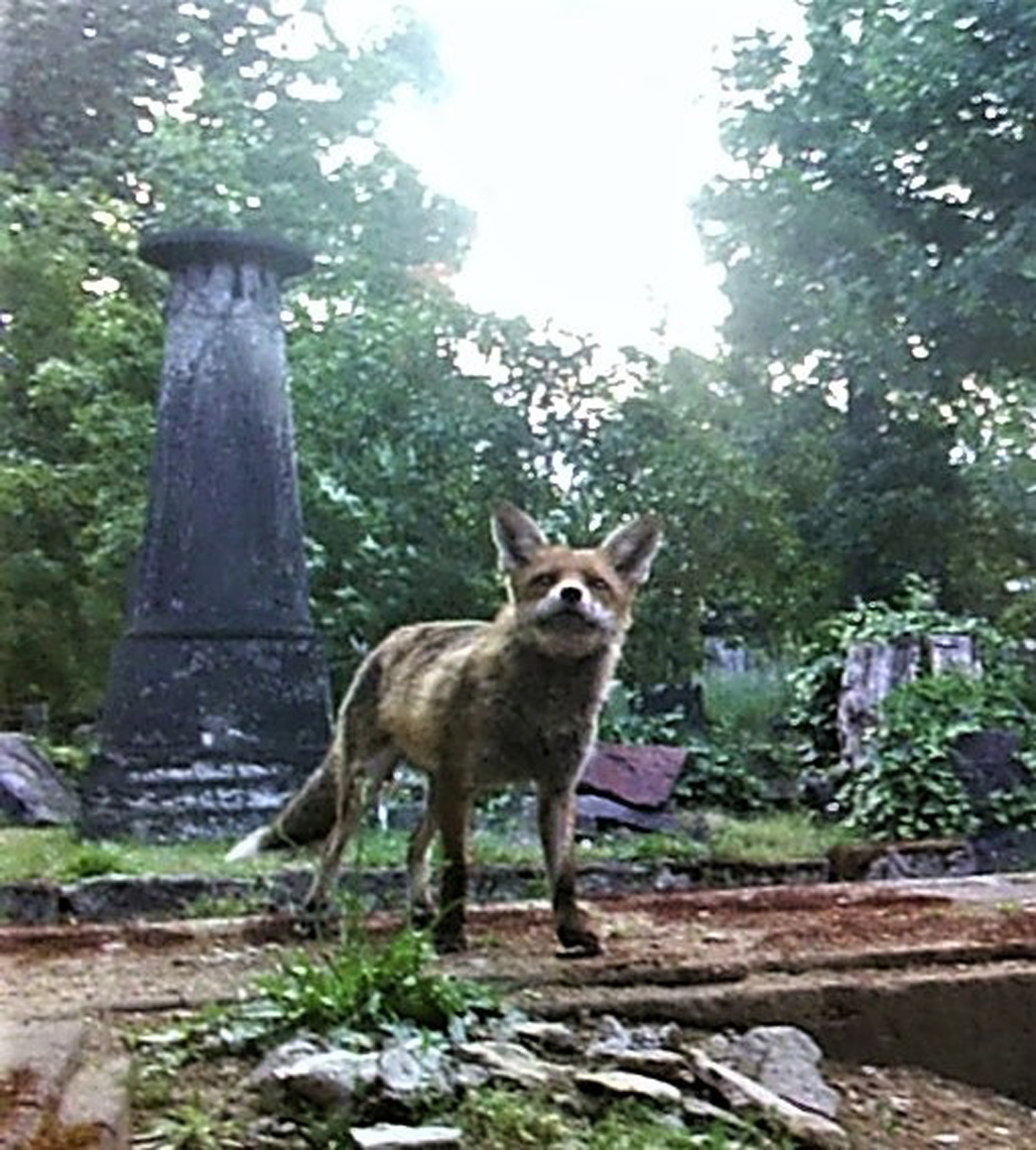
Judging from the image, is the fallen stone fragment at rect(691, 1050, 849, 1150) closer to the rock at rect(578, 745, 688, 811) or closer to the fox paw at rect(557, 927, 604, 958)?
the fox paw at rect(557, 927, 604, 958)

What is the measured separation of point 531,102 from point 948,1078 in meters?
1.75

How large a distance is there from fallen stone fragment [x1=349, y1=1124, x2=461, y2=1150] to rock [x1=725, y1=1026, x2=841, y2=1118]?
35cm

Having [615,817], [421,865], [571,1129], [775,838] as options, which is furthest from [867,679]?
[571,1129]

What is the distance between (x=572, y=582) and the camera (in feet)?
5.53

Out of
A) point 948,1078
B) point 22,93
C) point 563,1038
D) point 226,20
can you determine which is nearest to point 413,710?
point 563,1038

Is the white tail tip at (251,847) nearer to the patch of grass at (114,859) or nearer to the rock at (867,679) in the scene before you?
the patch of grass at (114,859)

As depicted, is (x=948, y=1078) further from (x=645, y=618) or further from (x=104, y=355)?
(x=104, y=355)

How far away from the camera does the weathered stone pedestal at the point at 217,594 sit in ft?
9.73

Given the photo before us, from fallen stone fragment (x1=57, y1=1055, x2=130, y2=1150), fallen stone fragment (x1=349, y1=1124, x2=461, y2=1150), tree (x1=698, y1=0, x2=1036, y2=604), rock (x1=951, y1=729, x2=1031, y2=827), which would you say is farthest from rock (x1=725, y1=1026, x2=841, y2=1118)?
tree (x1=698, y1=0, x2=1036, y2=604)

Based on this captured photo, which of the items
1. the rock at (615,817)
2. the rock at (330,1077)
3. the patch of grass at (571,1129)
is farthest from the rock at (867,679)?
the rock at (330,1077)

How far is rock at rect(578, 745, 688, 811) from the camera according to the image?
3.37 meters

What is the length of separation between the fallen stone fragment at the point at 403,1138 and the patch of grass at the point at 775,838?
200cm

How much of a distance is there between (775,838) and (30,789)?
4.66ft

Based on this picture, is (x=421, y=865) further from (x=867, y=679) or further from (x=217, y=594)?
(x=867, y=679)
